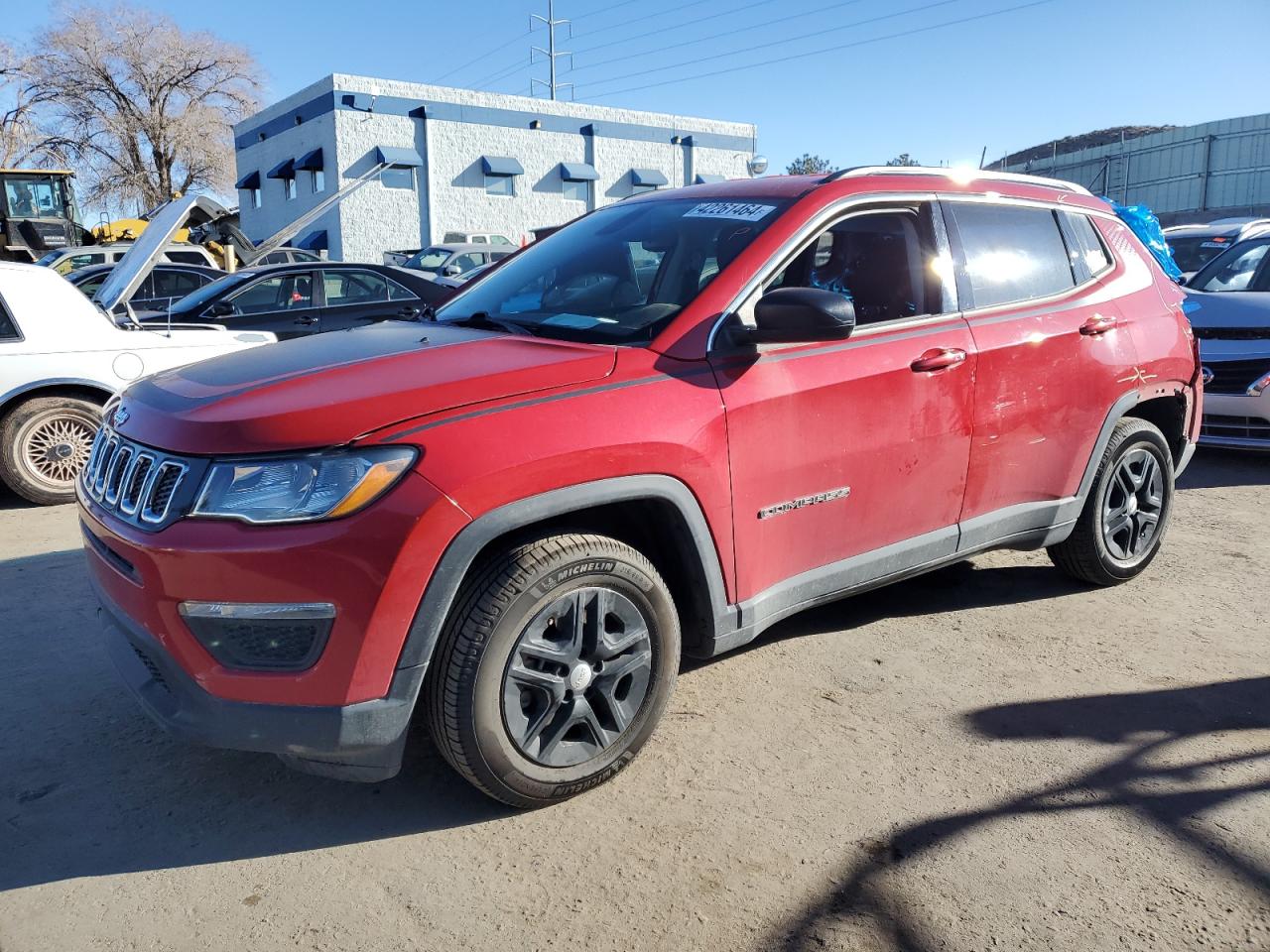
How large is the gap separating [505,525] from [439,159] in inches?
1277

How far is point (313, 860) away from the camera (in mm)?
2670

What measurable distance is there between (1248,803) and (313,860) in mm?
2692

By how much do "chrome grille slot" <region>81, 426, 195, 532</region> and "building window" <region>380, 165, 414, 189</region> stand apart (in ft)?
101

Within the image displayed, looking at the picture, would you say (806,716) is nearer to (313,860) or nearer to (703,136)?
(313,860)

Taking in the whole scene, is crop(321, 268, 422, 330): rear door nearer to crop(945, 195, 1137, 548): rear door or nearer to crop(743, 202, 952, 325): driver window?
crop(743, 202, 952, 325): driver window

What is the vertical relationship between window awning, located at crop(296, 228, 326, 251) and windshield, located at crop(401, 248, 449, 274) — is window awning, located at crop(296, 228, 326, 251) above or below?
above

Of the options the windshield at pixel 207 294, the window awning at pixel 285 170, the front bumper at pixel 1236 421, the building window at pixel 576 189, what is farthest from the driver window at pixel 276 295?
the building window at pixel 576 189

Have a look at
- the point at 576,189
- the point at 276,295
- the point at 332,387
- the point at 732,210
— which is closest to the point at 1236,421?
the point at 732,210

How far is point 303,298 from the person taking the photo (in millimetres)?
9125

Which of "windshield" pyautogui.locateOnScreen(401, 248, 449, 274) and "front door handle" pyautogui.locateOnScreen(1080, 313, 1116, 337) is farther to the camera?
"windshield" pyautogui.locateOnScreen(401, 248, 449, 274)

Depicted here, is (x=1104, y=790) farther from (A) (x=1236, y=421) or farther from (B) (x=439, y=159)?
(B) (x=439, y=159)

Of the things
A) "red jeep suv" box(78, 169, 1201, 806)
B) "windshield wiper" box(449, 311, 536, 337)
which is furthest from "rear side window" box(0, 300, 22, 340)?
"windshield wiper" box(449, 311, 536, 337)

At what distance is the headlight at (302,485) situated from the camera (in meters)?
2.42

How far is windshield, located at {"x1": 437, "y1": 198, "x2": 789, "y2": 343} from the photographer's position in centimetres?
325
